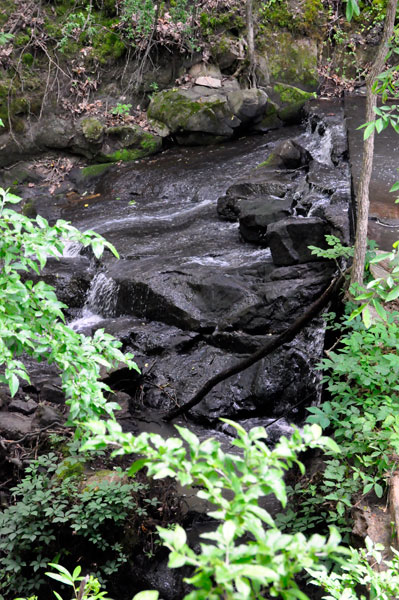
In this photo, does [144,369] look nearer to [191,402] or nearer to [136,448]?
[191,402]

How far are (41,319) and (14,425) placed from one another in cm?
289

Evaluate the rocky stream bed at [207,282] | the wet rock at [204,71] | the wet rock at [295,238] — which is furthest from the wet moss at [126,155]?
the wet rock at [295,238]

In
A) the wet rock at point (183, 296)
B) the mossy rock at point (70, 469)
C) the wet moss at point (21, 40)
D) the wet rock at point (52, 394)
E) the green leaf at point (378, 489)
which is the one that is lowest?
the wet rock at point (52, 394)

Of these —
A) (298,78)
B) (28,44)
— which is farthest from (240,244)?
(28,44)

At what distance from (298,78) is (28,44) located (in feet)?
21.4

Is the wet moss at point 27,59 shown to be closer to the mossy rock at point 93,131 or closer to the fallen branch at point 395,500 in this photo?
the mossy rock at point 93,131

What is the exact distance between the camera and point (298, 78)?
1353 centimetres

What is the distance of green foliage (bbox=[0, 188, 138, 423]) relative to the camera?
237 cm

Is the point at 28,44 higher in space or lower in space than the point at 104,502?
higher

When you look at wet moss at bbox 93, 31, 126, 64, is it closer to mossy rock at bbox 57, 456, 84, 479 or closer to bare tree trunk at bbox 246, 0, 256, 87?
bare tree trunk at bbox 246, 0, 256, 87

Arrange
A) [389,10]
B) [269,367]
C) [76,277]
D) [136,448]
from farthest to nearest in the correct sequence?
[76,277]
[269,367]
[389,10]
[136,448]

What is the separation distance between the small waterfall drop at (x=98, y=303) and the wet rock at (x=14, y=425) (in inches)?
92.6

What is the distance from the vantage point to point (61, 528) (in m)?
4.02

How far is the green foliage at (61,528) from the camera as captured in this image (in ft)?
12.7
